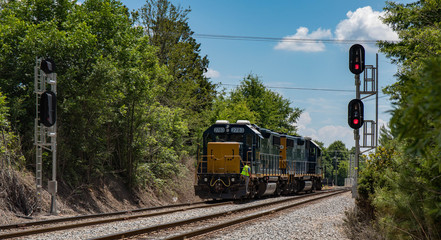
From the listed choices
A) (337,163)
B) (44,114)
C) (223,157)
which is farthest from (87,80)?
(337,163)

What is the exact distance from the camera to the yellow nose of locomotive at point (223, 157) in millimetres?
21453

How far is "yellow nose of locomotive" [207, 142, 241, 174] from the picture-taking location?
21453 millimetres

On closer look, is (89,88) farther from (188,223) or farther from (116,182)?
(188,223)

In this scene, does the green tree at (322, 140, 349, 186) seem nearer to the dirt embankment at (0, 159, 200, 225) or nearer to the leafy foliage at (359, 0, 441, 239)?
the dirt embankment at (0, 159, 200, 225)

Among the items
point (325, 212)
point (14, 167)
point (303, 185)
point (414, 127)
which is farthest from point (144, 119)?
point (414, 127)

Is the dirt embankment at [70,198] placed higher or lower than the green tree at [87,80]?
lower

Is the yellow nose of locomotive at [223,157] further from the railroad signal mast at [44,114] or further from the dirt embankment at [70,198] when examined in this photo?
the railroad signal mast at [44,114]

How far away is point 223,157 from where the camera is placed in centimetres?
2169

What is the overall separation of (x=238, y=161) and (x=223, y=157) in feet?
2.65

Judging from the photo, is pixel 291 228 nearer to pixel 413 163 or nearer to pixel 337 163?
pixel 413 163

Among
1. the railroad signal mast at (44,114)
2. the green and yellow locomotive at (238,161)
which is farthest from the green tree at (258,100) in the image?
the railroad signal mast at (44,114)

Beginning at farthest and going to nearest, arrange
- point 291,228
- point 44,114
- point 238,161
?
point 238,161 → point 44,114 → point 291,228

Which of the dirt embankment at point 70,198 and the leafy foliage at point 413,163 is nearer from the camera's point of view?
the leafy foliage at point 413,163

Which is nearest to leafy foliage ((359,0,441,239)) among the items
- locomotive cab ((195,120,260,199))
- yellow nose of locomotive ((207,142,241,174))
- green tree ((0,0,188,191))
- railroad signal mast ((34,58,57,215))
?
railroad signal mast ((34,58,57,215))
